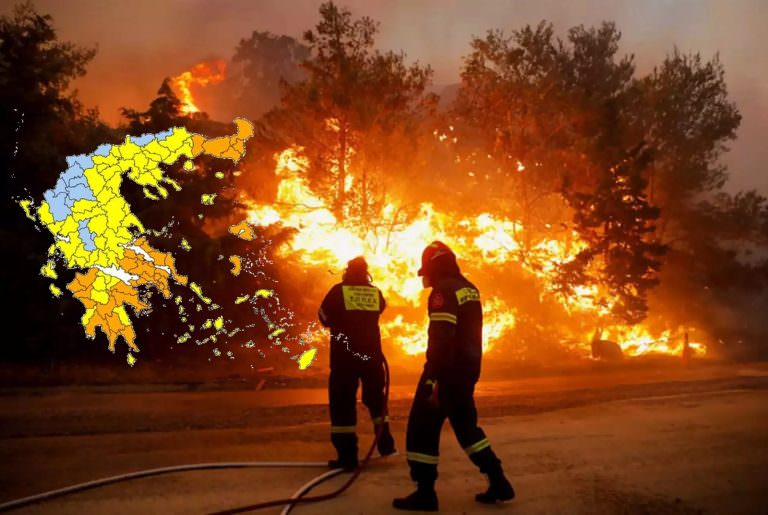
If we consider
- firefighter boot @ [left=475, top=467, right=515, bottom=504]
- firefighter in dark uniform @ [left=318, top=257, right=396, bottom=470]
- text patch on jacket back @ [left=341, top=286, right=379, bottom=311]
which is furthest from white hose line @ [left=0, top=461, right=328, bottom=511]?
firefighter boot @ [left=475, top=467, right=515, bottom=504]

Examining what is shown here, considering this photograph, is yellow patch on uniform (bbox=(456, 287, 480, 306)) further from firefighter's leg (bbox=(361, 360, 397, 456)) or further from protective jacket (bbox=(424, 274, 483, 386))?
firefighter's leg (bbox=(361, 360, 397, 456))

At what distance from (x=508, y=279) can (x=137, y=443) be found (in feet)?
56.3

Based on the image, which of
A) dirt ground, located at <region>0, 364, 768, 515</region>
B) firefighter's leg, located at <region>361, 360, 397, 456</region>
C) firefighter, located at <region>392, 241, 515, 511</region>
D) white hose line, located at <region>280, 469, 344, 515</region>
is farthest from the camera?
firefighter's leg, located at <region>361, 360, 397, 456</region>

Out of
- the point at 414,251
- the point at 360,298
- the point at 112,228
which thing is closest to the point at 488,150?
the point at 414,251

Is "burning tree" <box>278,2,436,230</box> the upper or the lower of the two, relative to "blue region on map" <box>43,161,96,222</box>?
upper

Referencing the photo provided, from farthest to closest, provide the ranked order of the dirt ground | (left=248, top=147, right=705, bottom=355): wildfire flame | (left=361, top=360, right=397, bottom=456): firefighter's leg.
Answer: (left=248, top=147, right=705, bottom=355): wildfire flame < (left=361, top=360, right=397, bottom=456): firefighter's leg < the dirt ground

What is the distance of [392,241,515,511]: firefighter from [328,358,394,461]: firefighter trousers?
1.10 m

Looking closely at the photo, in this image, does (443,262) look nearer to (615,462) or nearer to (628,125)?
(615,462)

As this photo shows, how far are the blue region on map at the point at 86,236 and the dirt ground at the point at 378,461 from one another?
405 cm

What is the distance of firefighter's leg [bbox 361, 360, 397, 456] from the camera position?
6758 mm

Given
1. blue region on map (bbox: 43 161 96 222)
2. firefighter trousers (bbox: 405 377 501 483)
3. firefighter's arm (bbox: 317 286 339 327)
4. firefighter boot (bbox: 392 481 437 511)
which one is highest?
blue region on map (bbox: 43 161 96 222)

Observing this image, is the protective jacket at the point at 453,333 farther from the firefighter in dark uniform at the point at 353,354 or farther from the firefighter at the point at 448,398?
the firefighter in dark uniform at the point at 353,354

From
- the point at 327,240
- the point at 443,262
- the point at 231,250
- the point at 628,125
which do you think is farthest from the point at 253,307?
the point at 628,125

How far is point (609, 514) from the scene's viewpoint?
5.36m
